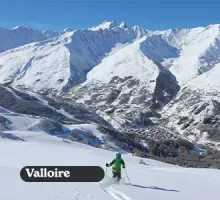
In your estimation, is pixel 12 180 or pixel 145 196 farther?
pixel 12 180

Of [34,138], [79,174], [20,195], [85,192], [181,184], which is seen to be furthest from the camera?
[34,138]

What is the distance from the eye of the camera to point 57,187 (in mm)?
30562

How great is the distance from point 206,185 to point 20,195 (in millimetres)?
18722

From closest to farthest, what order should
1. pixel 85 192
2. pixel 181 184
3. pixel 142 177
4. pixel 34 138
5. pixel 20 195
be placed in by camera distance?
pixel 20 195
pixel 85 192
pixel 181 184
pixel 142 177
pixel 34 138

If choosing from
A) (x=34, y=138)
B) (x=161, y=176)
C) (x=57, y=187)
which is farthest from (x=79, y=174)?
(x=34, y=138)

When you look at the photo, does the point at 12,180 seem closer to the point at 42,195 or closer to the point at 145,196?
the point at 42,195

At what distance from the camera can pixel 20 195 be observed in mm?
27812

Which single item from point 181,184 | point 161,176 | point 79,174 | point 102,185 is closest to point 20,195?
point 79,174

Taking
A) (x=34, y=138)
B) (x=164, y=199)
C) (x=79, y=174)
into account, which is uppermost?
(x=34, y=138)

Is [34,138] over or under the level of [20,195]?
over

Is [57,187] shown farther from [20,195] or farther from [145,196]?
[145,196]

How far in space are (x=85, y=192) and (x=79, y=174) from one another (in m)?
2.49

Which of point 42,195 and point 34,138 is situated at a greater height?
point 34,138

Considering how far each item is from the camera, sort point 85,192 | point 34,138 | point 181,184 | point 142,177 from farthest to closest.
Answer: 1. point 34,138
2. point 142,177
3. point 181,184
4. point 85,192
